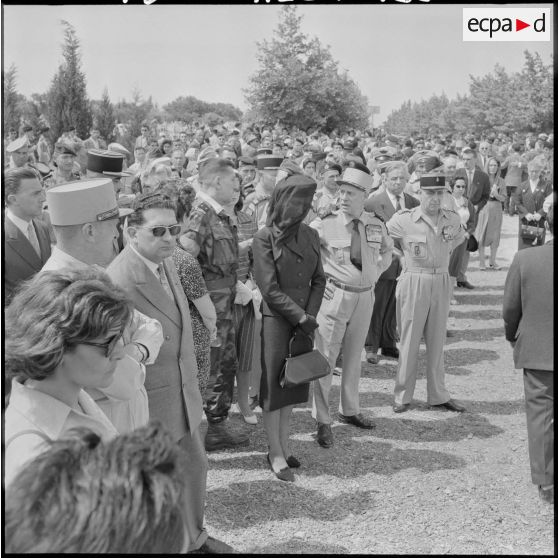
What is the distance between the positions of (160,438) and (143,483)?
102mm

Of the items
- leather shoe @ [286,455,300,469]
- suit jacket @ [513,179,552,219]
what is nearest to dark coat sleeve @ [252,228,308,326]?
leather shoe @ [286,455,300,469]

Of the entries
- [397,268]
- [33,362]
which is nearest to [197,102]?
[397,268]

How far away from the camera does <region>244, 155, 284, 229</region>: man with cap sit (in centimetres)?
653

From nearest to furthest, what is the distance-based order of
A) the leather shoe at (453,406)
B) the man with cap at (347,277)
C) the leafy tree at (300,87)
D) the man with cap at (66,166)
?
the man with cap at (347,277) → the leather shoe at (453,406) → the man with cap at (66,166) → the leafy tree at (300,87)

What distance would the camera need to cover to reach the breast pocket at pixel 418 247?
5586 mm

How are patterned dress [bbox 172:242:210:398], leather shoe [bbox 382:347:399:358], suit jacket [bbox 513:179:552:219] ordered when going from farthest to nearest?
suit jacket [bbox 513:179:552:219] < leather shoe [bbox 382:347:399:358] < patterned dress [bbox 172:242:210:398]

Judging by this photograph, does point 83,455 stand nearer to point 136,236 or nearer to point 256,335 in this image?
point 136,236

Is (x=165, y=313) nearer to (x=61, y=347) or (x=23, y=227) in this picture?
(x=61, y=347)

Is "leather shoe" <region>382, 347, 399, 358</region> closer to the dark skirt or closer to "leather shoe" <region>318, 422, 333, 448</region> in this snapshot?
"leather shoe" <region>318, 422, 333, 448</region>

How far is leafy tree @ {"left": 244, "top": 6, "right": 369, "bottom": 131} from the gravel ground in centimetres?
1702

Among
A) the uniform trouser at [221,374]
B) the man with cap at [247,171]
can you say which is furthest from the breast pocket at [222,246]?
the man with cap at [247,171]

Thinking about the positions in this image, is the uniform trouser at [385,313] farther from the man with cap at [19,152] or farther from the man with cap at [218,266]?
the man with cap at [19,152]

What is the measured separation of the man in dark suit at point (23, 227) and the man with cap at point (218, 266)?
0.92m

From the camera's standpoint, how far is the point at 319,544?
146 inches
